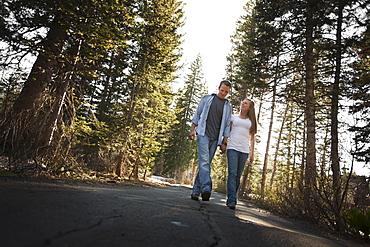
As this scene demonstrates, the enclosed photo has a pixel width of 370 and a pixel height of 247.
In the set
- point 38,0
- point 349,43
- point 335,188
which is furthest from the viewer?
point 349,43

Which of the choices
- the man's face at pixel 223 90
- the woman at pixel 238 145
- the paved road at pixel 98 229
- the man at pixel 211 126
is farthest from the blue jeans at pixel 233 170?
the paved road at pixel 98 229

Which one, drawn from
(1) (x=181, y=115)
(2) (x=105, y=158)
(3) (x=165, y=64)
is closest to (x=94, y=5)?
(2) (x=105, y=158)

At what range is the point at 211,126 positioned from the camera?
506 cm

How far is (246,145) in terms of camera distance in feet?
16.4

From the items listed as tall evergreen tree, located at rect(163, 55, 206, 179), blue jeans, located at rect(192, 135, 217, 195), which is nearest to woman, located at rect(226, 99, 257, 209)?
blue jeans, located at rect(192, 135, 217, 195)

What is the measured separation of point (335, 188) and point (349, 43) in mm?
7099

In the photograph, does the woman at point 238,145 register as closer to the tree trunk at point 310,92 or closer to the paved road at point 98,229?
the paved road at point 98,229

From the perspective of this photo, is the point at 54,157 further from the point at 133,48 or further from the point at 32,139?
the point at 133,48

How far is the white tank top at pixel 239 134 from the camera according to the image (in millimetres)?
4949

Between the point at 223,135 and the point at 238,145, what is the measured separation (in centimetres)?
→ 43

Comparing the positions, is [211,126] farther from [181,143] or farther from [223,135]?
[181,143]

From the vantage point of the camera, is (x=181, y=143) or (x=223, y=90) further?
(x=181, y=143)

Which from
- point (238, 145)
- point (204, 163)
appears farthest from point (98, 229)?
point (238, 145)

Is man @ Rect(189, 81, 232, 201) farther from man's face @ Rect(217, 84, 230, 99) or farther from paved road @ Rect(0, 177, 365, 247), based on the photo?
paved road @ Rect(0, 177, 365, 247)
